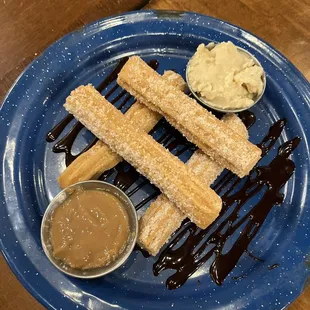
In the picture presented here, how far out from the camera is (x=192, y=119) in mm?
1175

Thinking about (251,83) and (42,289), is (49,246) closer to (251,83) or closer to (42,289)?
(42,289)

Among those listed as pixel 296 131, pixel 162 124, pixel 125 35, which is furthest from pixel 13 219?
pixel 296 131

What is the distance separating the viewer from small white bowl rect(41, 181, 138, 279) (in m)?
1.05

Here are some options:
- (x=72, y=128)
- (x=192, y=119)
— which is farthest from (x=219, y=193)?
(x=72, y=128)

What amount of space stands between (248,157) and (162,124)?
0.30m

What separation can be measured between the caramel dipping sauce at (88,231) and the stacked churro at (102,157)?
11 centimetres

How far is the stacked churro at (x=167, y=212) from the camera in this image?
1.14 metres

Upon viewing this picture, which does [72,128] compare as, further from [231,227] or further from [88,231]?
[231,227]

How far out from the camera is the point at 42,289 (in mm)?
1141

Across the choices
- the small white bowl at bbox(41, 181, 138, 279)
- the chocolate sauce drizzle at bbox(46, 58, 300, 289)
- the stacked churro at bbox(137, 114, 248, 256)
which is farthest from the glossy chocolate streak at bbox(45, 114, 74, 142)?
the stacked churro at bbox(137, 114, 248, 256)

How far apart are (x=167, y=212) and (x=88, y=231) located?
243 mm

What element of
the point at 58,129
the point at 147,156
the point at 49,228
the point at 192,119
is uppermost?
the point at 192,119

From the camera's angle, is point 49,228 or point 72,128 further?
point 72,128

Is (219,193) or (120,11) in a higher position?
(120,11)
